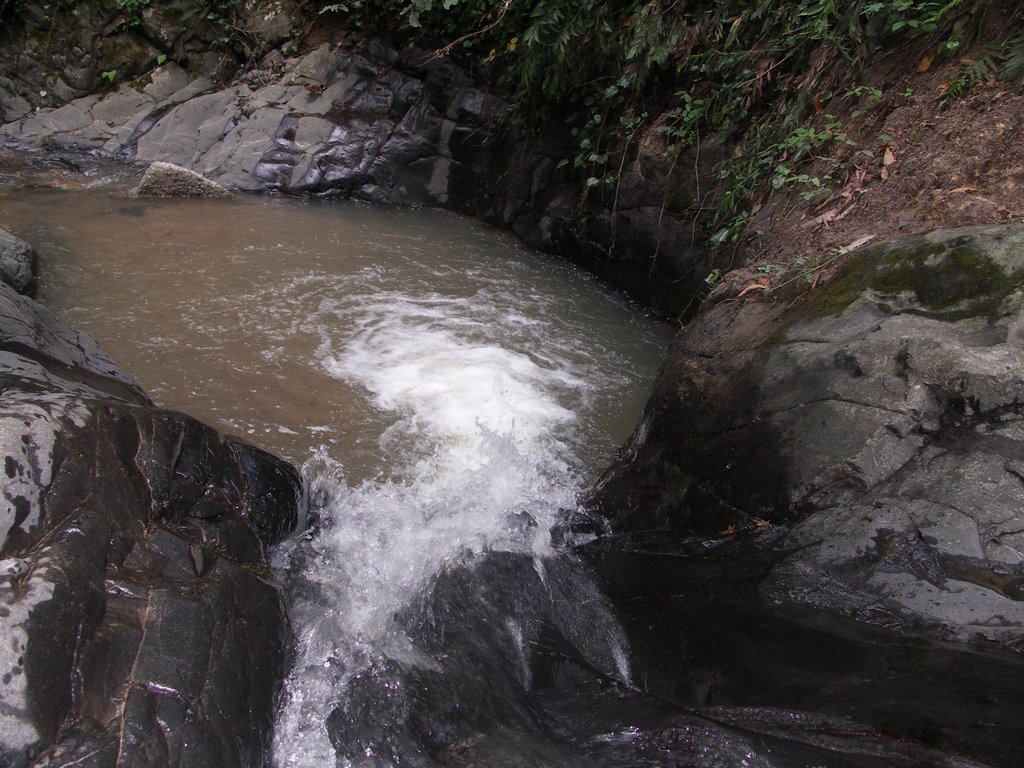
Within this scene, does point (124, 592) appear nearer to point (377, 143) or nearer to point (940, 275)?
point (940, 275)

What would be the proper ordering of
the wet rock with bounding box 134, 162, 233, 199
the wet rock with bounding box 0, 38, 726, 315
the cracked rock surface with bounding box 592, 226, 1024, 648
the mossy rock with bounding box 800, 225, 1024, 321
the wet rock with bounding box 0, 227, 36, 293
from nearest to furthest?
the cracked rock surface with bounding box 592, 226, 1024, 648
the mossy rock with bounding box 800, 225, 1024, 321
the wet rock with bounding box 0, 227, 36, 293
the wet rock with bounding box 0, 38, 726, 315
the wet rock with bounding box 134, 162, 233, 199

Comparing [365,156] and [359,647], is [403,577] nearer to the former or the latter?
[359,647]

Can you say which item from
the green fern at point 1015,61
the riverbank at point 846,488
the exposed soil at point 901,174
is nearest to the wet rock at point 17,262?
the riverbank at point 846,488

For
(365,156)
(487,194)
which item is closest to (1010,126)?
(487,194)

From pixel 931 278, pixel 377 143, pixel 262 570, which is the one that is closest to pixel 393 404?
pixel 262 570

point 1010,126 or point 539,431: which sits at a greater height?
point 1010,126

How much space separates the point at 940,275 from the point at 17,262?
6616 mm

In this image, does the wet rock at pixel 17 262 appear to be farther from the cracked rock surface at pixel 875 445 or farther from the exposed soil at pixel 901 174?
the exposed soil at pixel 901 174

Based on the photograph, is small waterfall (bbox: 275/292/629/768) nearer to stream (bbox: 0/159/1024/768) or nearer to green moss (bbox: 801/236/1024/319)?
stream (bbox: 0/159/1024/768)

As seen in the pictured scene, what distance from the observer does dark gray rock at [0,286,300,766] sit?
1870 millimetres

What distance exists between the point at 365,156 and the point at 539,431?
6205 mm

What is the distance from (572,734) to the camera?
2.41 m

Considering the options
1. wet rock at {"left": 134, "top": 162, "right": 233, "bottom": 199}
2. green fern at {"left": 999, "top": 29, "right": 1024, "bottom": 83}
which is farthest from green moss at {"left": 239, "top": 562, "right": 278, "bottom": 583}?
wet rock at {"left": 134, "top": 162, "right": 233, "bottom": 199}

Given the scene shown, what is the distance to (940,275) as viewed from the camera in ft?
10.4
